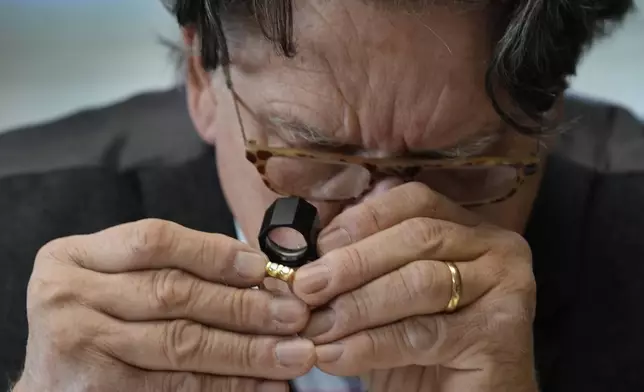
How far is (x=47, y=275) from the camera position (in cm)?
101

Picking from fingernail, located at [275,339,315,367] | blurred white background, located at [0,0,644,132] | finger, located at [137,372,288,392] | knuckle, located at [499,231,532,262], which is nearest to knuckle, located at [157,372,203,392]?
finger, located at [137,372,288,392]

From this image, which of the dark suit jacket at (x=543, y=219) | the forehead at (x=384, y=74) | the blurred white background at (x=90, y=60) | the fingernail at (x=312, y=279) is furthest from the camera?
the blurred white background at (x=90, y=60)

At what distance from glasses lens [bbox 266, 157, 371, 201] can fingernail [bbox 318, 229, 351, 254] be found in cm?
15

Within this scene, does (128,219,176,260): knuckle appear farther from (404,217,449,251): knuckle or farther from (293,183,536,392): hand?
(404,217,449,251): knuckle

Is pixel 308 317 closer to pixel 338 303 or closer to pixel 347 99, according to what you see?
pixel 338 303

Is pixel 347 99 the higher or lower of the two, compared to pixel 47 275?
higher

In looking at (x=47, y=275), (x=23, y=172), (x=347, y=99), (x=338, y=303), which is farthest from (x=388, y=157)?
(x=23, y=172)

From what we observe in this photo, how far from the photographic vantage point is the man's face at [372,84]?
Result: 3.43 ft

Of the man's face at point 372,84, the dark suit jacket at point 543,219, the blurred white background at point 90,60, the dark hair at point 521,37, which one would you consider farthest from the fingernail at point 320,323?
the blurred white background at point 90,60

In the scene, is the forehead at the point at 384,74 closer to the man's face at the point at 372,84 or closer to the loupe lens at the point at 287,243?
the man's face at the point at 372,84

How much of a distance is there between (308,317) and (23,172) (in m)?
0.79

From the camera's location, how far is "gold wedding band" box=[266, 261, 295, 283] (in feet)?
3.14

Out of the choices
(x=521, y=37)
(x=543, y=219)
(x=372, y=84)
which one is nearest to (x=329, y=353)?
(x=372, y=84)

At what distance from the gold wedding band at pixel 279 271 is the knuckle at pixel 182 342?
0.35 ft
